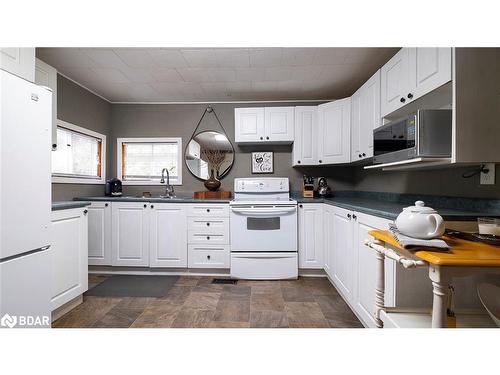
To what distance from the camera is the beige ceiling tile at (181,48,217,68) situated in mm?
2119

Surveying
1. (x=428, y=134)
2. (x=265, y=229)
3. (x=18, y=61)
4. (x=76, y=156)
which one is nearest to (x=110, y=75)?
(x=76, y=156)

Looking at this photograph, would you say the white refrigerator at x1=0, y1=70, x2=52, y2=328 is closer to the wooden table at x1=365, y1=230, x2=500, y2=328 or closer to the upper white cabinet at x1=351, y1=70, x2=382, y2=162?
the wooden table at x1=365, y1=230, x2=500, y2=328

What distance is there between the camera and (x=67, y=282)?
1909mm

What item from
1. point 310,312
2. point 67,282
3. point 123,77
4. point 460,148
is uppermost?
point 123,77

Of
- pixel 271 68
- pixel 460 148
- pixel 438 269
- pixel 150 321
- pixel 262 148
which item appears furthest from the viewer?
pixel 262 148

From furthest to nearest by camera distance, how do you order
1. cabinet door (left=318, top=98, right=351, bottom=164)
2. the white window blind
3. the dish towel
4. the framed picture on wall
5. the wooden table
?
1. the framed picture on wall
2. cabinet door (left=318, top=98, right=351, bottom=164)
3. the white window blind
4. the dish towel
5. the wooden table

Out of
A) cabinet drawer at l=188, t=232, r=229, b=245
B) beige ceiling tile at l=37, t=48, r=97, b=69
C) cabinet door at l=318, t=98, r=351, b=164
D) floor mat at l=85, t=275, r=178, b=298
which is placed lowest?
floor mat at l=85, t=275, r=178, b=298

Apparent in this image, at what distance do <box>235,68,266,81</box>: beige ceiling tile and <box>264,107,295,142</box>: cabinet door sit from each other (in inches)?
18.9

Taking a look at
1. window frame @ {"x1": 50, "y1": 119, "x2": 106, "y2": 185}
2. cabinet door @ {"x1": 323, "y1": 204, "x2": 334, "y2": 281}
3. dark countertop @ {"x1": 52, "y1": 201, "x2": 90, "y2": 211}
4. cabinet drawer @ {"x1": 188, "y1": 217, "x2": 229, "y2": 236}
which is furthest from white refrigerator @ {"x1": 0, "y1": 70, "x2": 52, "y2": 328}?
cabinet door @ {"x1": 323, "y1": 204, "x2": 334, "y2": 281}

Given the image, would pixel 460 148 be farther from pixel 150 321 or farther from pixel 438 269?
pixel 150 321

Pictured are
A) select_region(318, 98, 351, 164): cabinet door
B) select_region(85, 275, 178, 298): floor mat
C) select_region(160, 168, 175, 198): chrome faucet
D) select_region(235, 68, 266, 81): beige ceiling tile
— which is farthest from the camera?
select_region(160, 168, 175, 198): chrome faucet

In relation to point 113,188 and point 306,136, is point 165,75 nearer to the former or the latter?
point 113,188
